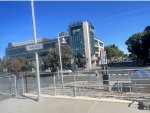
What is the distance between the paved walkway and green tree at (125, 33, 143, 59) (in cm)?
6248

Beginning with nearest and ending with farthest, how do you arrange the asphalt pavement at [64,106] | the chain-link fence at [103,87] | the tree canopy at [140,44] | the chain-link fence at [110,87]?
1. the asphalt pavement at [64,106]
2. the chain-link fence at [110,87]
3. the chain-link fence at [103,87]
4. the tree canopy at [140,44]

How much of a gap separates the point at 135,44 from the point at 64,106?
6774cm

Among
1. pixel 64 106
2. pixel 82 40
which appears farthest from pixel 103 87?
pixel 82 40

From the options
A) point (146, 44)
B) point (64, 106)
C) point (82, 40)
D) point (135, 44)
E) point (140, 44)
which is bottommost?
point (64, 106)

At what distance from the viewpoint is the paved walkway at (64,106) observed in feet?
29.2

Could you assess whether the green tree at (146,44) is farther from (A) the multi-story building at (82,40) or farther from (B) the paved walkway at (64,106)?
(B) the paved walkway at (64,106)

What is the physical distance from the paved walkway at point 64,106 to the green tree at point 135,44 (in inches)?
2460

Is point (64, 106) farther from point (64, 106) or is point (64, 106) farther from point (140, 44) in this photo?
point (140, 44)

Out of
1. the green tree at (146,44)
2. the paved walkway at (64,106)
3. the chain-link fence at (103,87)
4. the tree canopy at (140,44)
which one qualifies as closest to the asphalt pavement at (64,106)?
the paved walkway at (64,106)

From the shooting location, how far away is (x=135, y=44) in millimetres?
75125

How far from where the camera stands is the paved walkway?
8.91 metres

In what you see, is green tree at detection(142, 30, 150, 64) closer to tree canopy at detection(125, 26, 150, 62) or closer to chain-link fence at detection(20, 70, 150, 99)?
tree canopy at detection(125, 26, 150, 62)

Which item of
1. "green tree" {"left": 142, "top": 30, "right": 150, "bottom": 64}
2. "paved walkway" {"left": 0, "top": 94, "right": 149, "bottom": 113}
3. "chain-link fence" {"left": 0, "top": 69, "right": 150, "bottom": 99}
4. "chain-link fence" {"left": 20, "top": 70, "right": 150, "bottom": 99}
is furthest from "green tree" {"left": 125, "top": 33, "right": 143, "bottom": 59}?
"paved walkway" {"left": 0, "top": 94, "right": 149, "bottom": 113}

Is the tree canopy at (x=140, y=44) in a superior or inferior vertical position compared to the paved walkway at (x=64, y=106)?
superior
